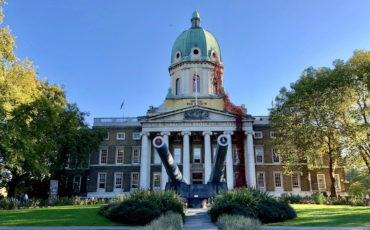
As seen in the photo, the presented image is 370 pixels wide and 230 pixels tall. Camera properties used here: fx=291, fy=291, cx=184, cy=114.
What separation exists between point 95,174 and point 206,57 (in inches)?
956

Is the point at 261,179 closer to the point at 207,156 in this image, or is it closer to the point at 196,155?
the point at 207,156

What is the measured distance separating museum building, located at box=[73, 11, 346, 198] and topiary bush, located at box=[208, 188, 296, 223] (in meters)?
20.4

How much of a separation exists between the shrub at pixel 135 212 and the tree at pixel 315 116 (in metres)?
22.6

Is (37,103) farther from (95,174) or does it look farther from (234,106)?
(234,106)

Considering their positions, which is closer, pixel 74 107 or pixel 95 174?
pixel 74 107

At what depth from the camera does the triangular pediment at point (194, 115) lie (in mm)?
38531

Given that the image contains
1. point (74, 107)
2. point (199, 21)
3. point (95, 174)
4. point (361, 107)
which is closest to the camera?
point (361, 107)

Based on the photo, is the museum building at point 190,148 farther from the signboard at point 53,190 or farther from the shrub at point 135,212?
the shrub at point 135,212

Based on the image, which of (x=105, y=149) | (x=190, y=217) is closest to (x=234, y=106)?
(x=105, y=149)

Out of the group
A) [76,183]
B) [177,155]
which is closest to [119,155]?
[76,183]

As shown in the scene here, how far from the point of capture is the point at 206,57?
1812 inches

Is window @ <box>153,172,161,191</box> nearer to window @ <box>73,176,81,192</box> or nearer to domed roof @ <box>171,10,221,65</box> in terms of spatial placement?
window @ <box>73,176,81,192</box>

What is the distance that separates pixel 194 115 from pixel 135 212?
83.0ft

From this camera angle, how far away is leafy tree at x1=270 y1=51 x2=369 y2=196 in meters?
29.3
